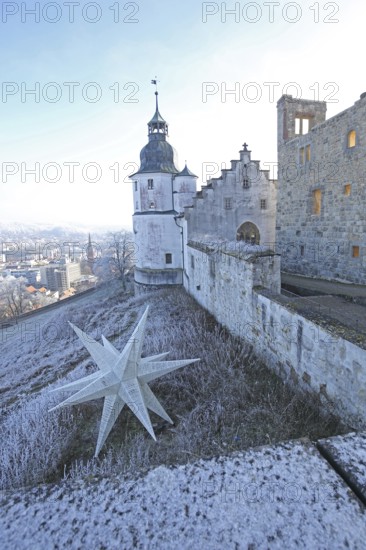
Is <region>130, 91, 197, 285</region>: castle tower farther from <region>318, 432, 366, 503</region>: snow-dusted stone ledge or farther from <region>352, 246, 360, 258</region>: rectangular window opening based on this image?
<region>318, 432, 366, 503</region>: snow-dusted stone ledge

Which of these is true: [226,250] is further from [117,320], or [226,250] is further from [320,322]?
[117,320]

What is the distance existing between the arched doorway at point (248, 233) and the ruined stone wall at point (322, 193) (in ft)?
13.0

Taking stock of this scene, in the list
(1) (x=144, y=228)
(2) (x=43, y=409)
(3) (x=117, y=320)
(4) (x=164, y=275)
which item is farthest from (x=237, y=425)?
(1) (x=144, y=228)

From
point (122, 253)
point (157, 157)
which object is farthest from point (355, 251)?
point (122, 253)

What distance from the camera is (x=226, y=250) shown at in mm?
10062

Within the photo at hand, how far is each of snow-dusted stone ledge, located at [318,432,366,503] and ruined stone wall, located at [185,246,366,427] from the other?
11.4 ft

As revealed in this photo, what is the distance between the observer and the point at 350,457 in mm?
1259

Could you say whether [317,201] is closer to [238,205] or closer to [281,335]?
[238,205]

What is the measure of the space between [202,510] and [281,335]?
5.89 m

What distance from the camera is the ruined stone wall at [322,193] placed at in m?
11.1

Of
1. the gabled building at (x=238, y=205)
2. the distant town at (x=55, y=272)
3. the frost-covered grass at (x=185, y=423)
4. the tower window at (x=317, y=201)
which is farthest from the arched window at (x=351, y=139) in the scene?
the distant town at (x=55, y=272)

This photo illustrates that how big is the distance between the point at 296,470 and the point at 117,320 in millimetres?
16508

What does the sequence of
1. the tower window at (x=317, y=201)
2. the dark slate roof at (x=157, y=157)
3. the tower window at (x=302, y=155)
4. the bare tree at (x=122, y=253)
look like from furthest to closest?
the bare tree at (x=122, y=253) → the dark slate roof at (x=157, y=157) → the tower window at (x=302, y=155) → the tower window at (x=317, y=201)

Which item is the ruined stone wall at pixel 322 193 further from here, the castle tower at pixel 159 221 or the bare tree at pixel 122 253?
the bare tree at pixel 122 253
